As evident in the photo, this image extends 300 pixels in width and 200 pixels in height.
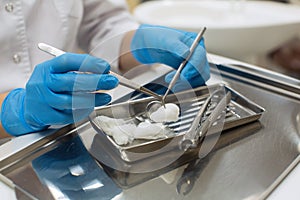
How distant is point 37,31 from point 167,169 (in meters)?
0.47

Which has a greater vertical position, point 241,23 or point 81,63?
point 81,63

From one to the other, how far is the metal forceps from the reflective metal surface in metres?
0.02

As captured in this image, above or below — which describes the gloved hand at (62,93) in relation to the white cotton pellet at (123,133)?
above

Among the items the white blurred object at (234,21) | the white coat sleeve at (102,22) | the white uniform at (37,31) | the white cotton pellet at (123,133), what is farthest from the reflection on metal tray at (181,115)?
the white blurred object at (234,21)

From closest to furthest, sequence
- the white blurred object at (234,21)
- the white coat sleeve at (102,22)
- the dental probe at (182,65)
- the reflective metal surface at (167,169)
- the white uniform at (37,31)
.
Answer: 1. the reflective metal surface at (167,169)
2. the dental probe at (182,65)
3. the white uniform at (37,31)
4. the white coat sleeve at (102,22)
5. the white blurred object at (234,21)

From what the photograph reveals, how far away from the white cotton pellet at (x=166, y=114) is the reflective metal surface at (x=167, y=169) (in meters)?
0.07

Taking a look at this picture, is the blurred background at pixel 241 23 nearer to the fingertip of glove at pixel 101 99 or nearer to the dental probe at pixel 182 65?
the dental probe at pixel 182 65

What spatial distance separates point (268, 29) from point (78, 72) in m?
0.81

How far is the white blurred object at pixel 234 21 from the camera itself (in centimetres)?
118

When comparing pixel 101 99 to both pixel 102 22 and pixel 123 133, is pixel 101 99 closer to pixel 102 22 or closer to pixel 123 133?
pixel 123 133

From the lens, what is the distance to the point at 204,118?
0.59m

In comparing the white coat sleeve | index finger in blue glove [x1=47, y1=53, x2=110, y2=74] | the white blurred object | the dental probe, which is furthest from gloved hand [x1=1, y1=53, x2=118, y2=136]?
the white blurred object

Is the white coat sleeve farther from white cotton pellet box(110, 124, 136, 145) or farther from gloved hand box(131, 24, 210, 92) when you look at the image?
white cotton pellet box(110, 124, 136, 145)

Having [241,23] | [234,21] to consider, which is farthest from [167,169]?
[234,21]
